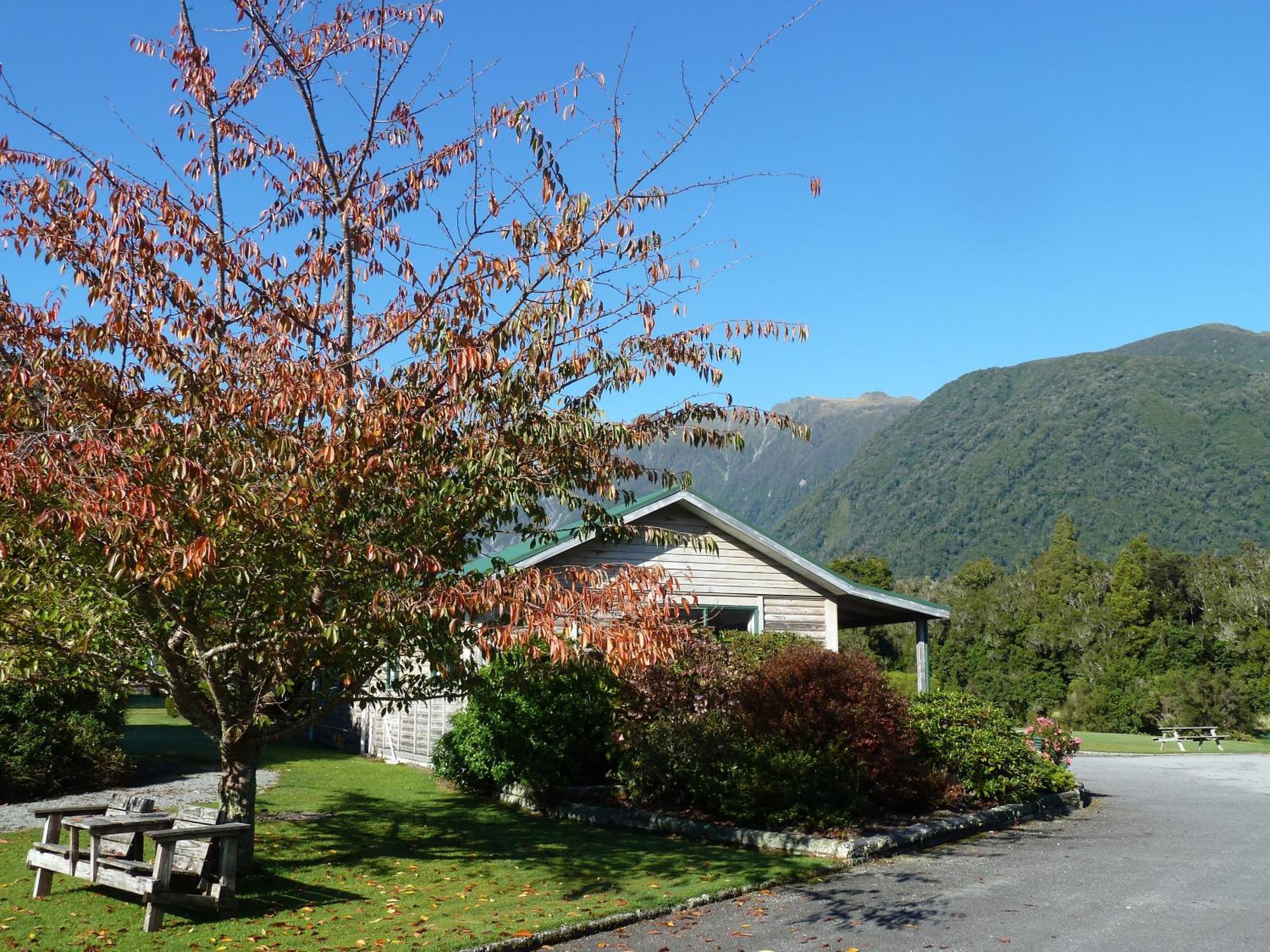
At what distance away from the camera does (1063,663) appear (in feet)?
143

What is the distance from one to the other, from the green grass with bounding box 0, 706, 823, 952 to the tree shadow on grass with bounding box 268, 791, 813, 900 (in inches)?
1.2

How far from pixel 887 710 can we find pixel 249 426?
27.6 feet

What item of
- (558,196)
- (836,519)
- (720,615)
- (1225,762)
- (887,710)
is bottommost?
(1225,762)

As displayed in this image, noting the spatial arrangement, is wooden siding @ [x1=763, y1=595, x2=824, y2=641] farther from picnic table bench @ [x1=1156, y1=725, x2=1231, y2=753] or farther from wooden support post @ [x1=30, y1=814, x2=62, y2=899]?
picnic table bench @ [x1=1156, y1=725, x2=1231, y2=753]

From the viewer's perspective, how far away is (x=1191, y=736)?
33.2 metres

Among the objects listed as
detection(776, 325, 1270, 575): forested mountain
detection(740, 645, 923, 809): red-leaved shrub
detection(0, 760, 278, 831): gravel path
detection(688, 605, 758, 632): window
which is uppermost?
detection(776, 325, 1270, 575): forested mountain

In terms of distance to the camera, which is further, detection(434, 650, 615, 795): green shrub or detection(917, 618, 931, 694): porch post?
detection(917, 618, 931, 694): porch post

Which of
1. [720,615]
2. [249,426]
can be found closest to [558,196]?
[249,426]

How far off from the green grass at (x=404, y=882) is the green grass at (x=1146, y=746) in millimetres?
21176

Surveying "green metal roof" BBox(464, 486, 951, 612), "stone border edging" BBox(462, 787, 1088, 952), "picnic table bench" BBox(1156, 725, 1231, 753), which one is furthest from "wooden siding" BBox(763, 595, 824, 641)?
"picnic table bench" BBox(1156, 725, 1231, 753)

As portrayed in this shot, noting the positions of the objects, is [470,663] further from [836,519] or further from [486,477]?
[836,519]

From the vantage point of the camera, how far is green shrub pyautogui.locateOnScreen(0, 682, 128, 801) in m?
13.8

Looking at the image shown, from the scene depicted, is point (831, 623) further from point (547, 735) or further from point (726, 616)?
point (547, 735)

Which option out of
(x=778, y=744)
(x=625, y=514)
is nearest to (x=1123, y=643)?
(x=625, y=514)
